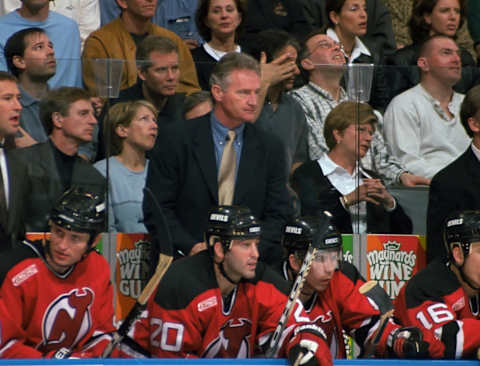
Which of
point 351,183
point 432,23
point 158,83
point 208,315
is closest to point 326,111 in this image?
point 351,183

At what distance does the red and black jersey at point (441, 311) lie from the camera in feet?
14.6

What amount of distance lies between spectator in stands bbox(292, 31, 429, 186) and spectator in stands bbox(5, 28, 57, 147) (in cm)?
129

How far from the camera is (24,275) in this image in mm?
4387

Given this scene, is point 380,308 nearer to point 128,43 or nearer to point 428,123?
point 428,123

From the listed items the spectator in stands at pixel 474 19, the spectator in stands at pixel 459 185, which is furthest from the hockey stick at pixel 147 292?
the spectator in stands at pixel 474 19

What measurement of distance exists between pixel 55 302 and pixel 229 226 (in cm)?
84

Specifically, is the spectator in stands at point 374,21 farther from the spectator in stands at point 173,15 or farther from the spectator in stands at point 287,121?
the spectator in stands at point 287,121

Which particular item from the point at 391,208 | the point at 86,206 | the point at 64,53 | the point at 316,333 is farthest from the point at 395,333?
the point at 64,53

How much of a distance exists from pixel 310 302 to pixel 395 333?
0.58 m

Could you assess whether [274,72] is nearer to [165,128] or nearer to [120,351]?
[165,128]

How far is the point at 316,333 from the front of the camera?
13.8 ft

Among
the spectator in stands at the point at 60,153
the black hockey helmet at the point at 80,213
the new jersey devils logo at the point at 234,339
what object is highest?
the spectator in stands at the point at 60,153

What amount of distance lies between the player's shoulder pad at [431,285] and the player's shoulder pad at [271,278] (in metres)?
0.59

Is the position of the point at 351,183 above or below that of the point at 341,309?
above
